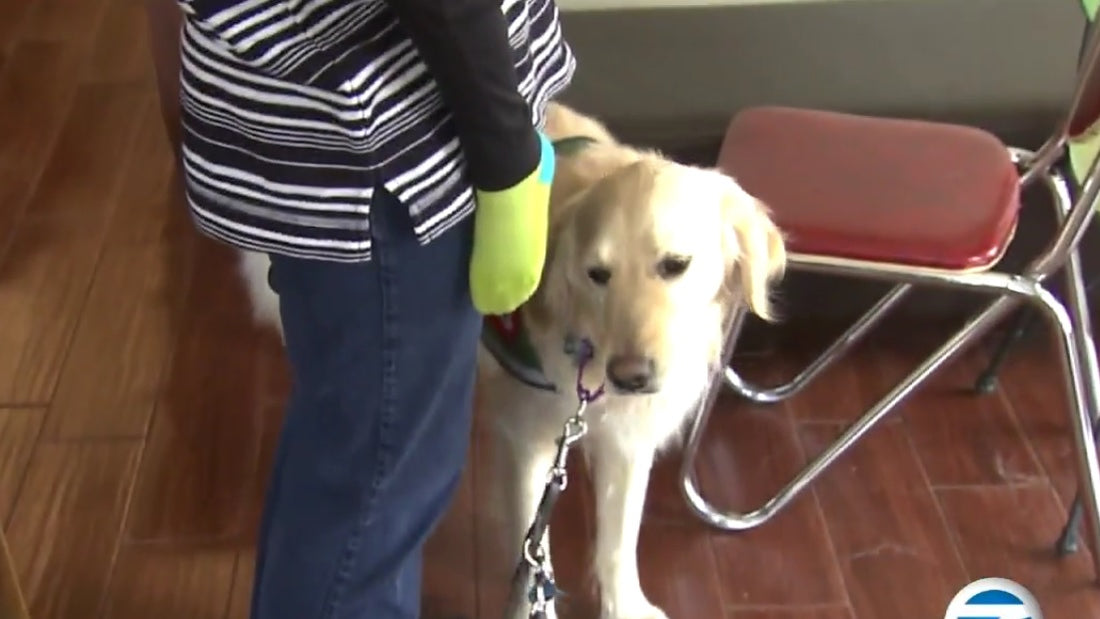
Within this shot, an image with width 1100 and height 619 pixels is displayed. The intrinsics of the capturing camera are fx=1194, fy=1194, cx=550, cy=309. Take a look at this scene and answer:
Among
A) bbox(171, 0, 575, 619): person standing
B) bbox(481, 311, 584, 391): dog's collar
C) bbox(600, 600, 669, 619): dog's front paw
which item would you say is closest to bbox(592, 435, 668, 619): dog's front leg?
bbox(600, 600, 669, 619): dog's front paw

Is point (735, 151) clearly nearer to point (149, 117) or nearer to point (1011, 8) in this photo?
point (1011, 8)

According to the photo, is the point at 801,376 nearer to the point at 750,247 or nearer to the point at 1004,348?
the point at 1004,348

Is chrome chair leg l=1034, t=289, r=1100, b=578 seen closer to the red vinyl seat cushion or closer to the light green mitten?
the red vinyl seat cushion

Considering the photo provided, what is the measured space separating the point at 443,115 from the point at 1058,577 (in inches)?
45.0

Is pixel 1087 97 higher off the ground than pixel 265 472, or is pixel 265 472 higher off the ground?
pixel 1087 97

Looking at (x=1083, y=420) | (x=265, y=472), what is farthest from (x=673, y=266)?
(x=265, y=472)

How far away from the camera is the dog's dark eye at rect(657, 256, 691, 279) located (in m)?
1.15

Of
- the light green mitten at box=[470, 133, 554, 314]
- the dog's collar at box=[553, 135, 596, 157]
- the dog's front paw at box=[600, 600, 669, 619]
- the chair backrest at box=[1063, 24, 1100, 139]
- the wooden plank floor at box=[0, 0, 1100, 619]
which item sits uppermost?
the light green mitten at box=[470, 133, 554, 314]

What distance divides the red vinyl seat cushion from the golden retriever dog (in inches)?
4.4

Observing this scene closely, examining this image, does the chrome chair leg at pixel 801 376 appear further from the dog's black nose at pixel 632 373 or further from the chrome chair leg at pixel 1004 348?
the dog's black nose at pixel 632 373

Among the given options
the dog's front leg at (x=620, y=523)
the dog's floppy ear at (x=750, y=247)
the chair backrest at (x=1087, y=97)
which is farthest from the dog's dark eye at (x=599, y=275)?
the chair backrest at (x=1087, y=97)

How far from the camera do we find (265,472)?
170cm

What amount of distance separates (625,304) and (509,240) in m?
0.27

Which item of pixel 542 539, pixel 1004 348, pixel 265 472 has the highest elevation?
pixel 542 539
